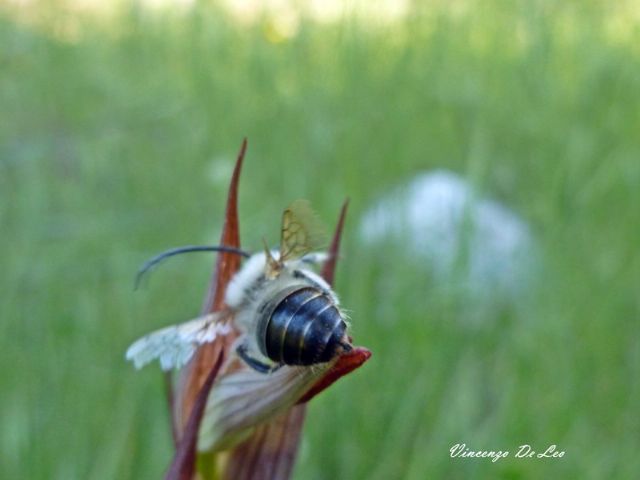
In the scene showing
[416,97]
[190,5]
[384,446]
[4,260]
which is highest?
[190,5]

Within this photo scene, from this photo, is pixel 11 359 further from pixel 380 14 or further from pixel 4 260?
pixel 380 14

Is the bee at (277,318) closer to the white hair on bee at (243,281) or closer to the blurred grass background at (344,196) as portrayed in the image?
the white hair on bee at (243,281)

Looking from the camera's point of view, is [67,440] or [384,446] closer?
[67,440]

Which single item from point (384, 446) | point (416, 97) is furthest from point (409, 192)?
point (384, 446)

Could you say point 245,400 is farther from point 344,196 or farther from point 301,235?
point 344,196
